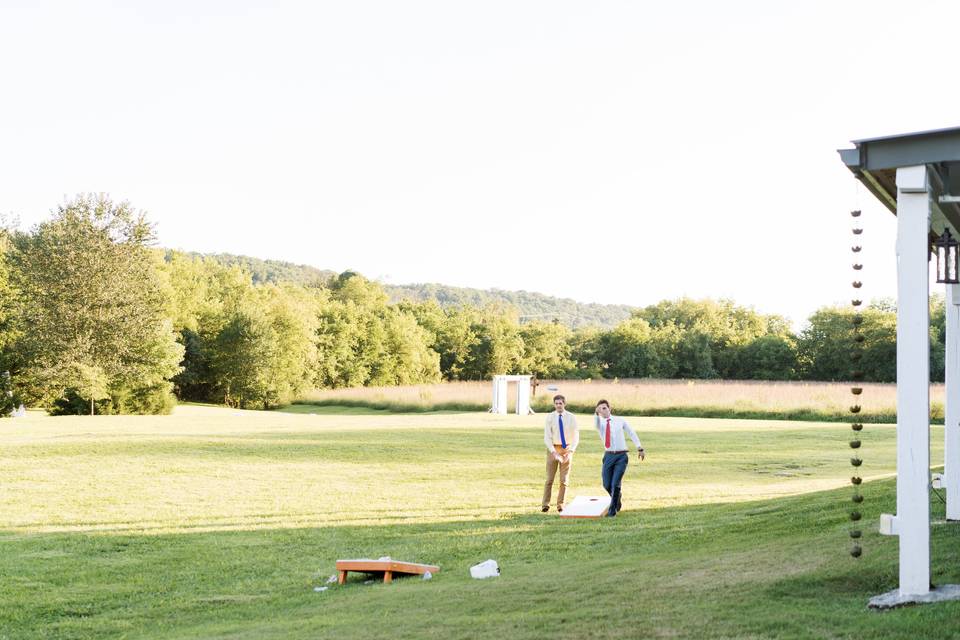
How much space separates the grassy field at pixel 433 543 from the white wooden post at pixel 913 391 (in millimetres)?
502

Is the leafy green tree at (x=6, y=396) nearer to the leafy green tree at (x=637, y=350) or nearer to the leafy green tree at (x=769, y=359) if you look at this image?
the leafy green tree at (x=637, y=350)

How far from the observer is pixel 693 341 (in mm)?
76750

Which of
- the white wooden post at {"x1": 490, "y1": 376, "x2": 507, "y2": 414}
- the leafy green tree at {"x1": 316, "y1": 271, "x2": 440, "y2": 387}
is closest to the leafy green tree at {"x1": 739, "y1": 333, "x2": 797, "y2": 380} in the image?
the leafy green tree at {"x1": 316, "y1": 271, "x2": 440, "y2": 387}

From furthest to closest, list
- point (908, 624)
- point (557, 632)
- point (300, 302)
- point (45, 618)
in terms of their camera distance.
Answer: point (300, 302) < point (45, 618) < point (557, 632) < point (908, 624)

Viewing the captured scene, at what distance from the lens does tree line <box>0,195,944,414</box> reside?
46.7 metres

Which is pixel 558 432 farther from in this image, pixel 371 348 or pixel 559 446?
pixel 371 348

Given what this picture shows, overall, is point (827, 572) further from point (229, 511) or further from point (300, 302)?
point (300, 302)

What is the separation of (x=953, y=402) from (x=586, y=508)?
25.0ft

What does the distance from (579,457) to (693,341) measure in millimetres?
52092

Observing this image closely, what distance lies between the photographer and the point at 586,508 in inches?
647

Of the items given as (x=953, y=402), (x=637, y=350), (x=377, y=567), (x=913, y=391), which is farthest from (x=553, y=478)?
(x=637, y=350)

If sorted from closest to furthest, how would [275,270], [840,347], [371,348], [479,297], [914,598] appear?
[914,598] → [840,347] → [371,348] → [275,270] → [479,297]

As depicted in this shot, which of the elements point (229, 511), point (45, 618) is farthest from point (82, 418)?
point (45, 618)

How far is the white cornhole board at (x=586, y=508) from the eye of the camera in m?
16.0
